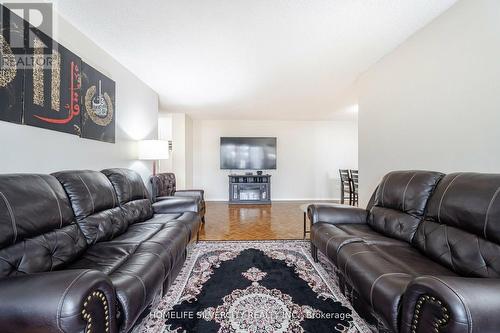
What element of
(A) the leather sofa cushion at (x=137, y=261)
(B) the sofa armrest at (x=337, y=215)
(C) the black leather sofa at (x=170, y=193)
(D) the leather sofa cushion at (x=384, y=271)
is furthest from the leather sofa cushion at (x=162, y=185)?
(D) the leather sofa cushion at (x=384, y=271)

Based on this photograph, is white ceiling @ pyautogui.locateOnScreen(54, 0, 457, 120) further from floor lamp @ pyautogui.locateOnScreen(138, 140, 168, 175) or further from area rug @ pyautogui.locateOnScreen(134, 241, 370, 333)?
area rug @ pyautogui.locateOnScreen(134, 241, 370, 333)

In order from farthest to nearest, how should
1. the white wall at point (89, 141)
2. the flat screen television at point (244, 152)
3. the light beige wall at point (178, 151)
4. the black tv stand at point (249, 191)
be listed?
the flat screen television at point (244, 152) → the black tv stand at point (249, 191) → the light beige wall at point (178, 151) → the white wall at point (89, 141)

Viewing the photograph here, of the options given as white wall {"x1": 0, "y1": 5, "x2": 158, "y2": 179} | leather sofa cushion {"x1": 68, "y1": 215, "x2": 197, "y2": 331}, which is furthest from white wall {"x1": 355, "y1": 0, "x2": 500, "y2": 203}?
white wall {"x1": 0, "y1": 5, "x2": 158, "y2": 179}

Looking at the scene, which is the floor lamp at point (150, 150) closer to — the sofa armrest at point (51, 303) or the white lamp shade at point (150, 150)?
the white lamp shade at point (150, 150)

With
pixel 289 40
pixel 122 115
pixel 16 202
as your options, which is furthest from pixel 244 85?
pixel 16 202

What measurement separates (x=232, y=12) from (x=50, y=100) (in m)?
1.67

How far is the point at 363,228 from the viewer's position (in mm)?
2020

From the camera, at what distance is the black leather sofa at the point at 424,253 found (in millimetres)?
785

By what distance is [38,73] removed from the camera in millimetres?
1607

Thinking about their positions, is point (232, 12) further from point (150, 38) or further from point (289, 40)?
point (150, 38)

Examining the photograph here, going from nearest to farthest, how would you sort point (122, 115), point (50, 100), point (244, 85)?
point (50, 100) < point (122, 115) < point (244, 85)

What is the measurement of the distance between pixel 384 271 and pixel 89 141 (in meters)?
2.78

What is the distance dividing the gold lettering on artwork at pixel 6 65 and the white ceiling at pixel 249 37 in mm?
607

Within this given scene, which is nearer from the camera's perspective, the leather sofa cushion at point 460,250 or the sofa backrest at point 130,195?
the leather sofa cushion at point 460,250
